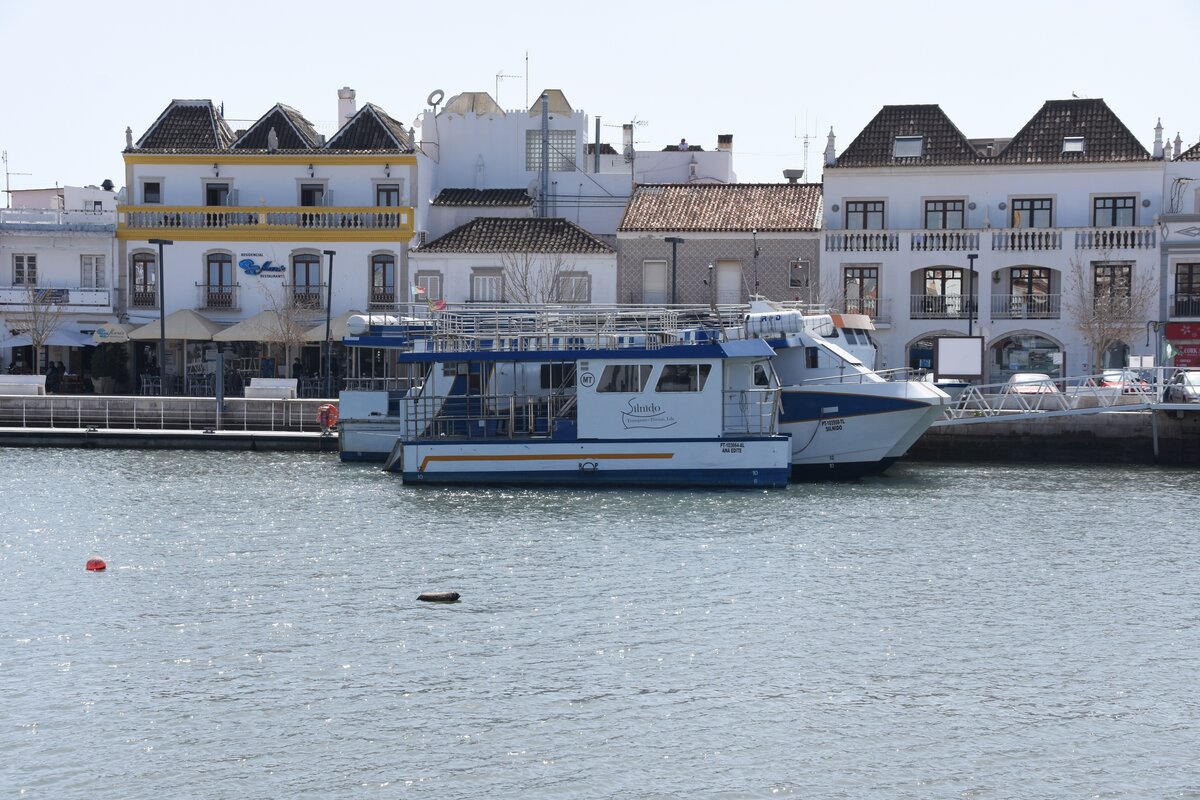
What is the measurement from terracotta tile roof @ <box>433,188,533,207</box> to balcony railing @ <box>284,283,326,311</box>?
18.9 feet

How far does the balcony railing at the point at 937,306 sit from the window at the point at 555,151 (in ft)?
47.8

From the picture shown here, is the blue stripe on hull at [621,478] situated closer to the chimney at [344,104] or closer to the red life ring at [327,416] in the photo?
the red life ring at [327,416]

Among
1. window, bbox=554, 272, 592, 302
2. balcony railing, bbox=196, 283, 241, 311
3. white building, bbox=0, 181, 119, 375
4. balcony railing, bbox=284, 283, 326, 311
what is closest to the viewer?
window, bbox=554, 272, 592, 302

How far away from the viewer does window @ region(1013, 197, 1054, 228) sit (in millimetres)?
52938

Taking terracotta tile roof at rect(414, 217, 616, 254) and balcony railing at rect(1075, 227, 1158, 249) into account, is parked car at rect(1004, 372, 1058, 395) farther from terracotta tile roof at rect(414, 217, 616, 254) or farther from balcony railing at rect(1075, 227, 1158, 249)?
terracotta tile roof at rect(414, 217, 616, 254)

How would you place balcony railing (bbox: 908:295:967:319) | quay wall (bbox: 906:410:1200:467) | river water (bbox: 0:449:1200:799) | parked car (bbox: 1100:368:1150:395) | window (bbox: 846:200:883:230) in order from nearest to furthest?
river water (bbox: 0:449:1200:799)
parked car (bbox: 1100:368:1150:395)
quay wall (bbox: 906:410:1200:467)
balcony railing (bbox: 908:295:967:319)
window (bbox: 846:200:883:230)

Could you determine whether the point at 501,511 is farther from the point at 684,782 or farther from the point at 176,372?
the point at 176,372

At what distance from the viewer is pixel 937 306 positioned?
53000 mm

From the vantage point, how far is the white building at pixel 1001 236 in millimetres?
51750

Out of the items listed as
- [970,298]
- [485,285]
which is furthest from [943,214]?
[485,285]

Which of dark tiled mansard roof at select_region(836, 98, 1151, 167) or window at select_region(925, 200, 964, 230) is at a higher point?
dark tiled mansard roof at select_region(836, 98, 1151, 167)

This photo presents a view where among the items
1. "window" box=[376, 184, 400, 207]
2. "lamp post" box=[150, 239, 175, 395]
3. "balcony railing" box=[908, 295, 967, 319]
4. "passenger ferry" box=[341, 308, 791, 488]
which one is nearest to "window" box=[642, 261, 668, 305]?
"balcony railing" box=[908, 295, 967, 319]

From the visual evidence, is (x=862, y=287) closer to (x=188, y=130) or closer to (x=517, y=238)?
(x=517, y=238)

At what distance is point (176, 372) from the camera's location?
5569 centimetres
